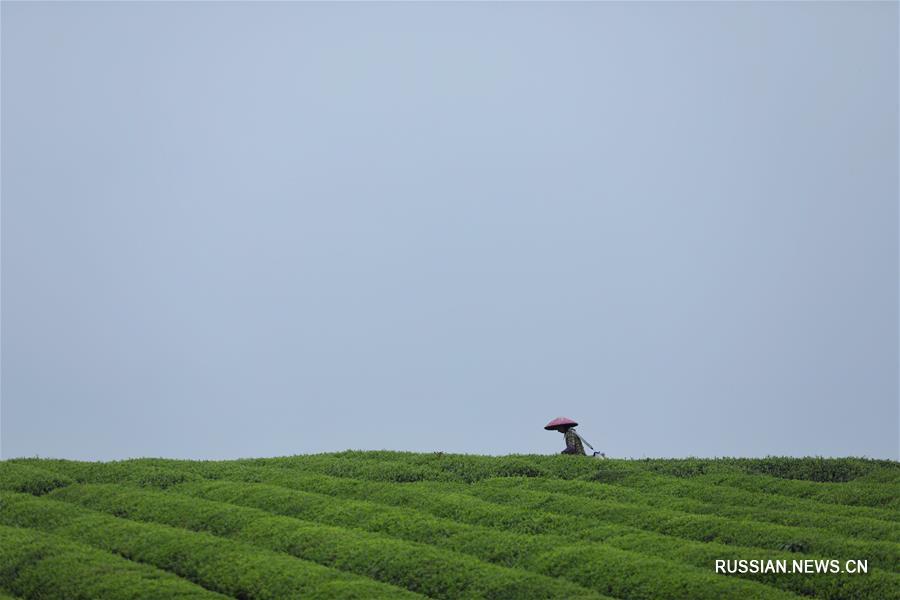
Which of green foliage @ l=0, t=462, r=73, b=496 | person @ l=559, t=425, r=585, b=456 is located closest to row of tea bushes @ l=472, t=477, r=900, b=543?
person @ l=559, t=425, r=585, b=456

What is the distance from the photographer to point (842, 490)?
22.4m

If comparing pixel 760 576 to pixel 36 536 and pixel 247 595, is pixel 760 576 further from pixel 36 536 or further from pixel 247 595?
pixel 36 536

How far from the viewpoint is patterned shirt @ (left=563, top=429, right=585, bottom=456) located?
2693 cm

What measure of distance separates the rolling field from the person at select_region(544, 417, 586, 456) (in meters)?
1.19

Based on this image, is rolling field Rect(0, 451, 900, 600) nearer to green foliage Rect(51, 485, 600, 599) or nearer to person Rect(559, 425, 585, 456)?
green foliage Rect(51, 485, 600, 599)

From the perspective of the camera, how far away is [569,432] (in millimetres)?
27016

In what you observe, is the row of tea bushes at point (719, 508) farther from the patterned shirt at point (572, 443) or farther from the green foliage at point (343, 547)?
the green foliage at point (343, 547)

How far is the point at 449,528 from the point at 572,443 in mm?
7999

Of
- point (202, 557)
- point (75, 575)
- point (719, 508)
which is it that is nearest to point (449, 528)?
point (202, 557)

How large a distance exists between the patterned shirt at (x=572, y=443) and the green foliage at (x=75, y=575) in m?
12.1

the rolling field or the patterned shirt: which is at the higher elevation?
the patterned shirt

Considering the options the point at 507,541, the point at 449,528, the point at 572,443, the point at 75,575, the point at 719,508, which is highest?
the point at 572,443

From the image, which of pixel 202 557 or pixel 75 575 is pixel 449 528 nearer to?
pixel 202 557

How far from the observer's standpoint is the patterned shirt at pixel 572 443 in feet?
88.4
